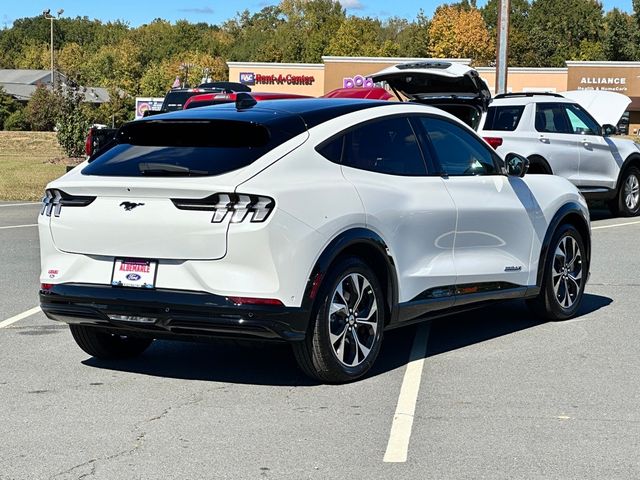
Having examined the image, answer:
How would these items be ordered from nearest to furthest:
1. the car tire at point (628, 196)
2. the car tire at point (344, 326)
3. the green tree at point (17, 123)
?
the car tire at point (344, 326) → the car tire at point (628, 196) → the green tree at point (17, 123)

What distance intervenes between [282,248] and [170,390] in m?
1.17

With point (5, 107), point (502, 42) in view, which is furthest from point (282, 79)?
point (502, 42)

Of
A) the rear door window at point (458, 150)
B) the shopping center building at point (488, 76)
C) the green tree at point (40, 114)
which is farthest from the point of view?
the shopping center building at point (488, 76)

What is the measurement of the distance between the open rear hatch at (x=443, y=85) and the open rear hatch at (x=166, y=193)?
8.83 meters

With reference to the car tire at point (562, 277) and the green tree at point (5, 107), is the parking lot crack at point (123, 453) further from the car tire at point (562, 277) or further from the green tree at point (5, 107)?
the green tree at point (5, 107)

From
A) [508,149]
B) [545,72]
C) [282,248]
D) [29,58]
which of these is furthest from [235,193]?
[29,58]

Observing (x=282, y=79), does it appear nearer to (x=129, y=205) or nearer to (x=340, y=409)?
(x=129, y=205)

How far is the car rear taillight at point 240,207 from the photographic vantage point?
232 inches

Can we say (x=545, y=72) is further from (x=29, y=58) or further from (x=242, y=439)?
(x=29, y=58)

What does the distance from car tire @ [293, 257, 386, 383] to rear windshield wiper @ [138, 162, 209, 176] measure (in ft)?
3.24

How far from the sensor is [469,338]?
7980 mm

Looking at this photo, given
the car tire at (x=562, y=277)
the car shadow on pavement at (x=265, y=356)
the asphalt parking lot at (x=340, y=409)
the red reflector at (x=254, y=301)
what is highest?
the red reflector at (x=254, y=301)

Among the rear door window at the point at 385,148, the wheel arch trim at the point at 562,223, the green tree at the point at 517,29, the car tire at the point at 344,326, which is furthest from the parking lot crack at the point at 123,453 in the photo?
the green tree at the point at 517,29

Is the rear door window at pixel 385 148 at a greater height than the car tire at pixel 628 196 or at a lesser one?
greater
